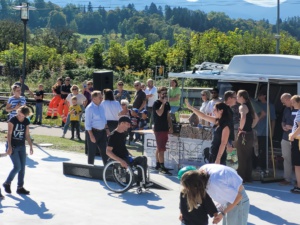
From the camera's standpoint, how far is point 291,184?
12492 millimetres

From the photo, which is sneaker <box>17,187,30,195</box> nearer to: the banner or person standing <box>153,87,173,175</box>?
person standing <box>153,87,173,175</box>

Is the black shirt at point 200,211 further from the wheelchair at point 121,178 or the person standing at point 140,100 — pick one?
the person standing at point 140,100

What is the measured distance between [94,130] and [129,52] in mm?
37509

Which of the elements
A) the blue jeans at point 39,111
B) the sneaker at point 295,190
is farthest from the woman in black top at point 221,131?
the blue jeans at point 39,111

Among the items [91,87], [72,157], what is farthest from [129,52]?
[72,157]

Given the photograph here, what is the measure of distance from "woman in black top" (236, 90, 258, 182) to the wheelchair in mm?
1801

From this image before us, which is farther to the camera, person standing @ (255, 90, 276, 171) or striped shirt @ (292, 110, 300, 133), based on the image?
person standing @ (255, 90, 276, 171)

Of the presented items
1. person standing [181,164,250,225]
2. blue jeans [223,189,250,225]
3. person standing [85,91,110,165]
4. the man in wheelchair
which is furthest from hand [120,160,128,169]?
person standing [181,164,250,225]

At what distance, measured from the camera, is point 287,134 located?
12383mm

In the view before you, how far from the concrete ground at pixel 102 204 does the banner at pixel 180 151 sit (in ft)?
1.81

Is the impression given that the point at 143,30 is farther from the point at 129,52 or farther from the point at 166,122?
the point at 166,122

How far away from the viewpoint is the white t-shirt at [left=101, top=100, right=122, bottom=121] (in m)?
14.4

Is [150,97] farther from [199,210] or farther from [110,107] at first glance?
[199,210]

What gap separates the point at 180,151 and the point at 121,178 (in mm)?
2105
